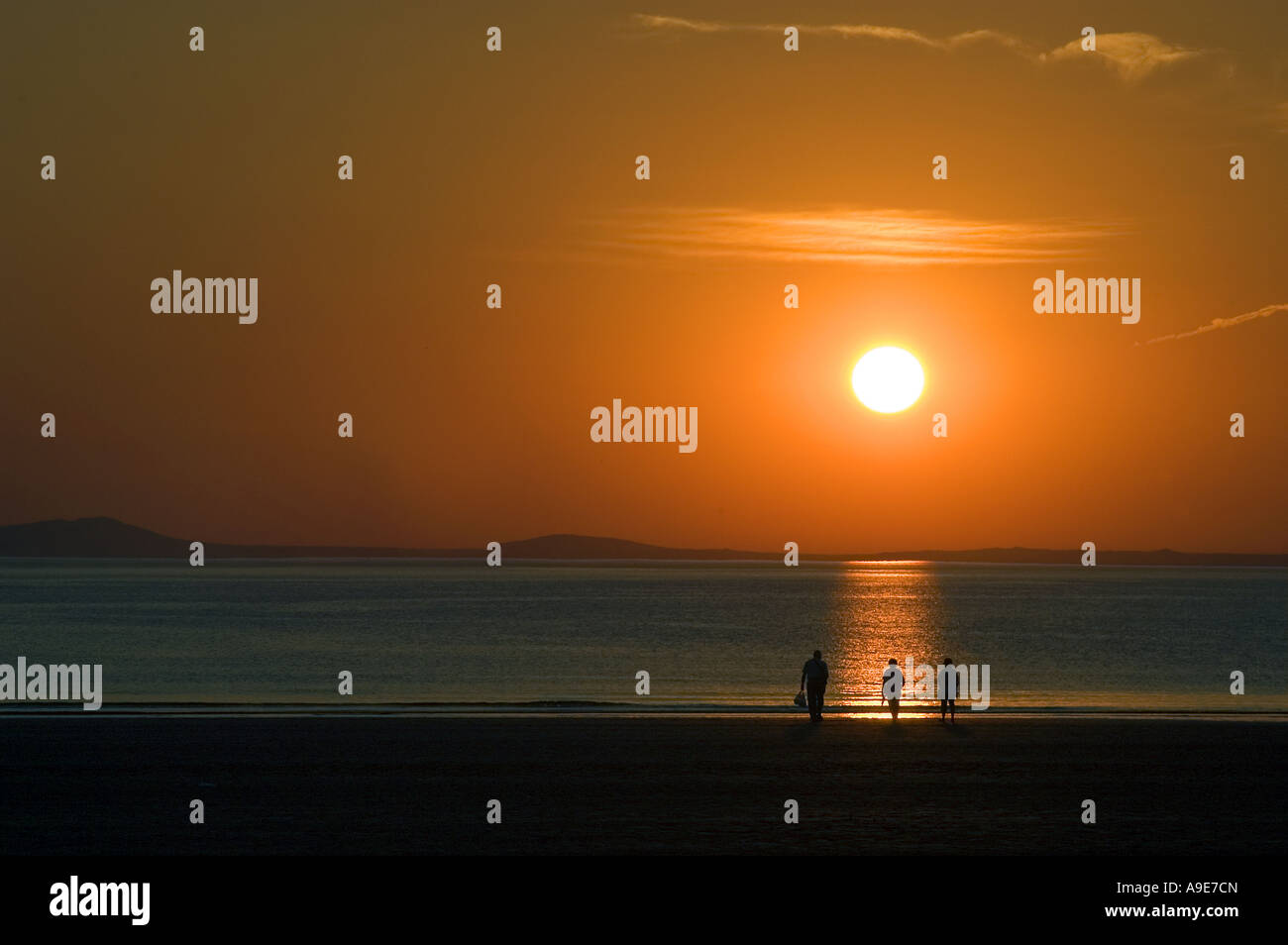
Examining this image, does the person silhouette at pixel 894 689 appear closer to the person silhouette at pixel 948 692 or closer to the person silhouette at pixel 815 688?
the person silhouette at pixel 948 692

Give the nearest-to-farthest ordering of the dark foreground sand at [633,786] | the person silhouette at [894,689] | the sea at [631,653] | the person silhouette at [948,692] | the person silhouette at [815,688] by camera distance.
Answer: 1. the dark foreground sand at [633,786]
2. the person silhouette at [948,692]
3. the person silhouette at [815,688]
4. the person silhouette at [894,689]
5. the sea at [631,653]

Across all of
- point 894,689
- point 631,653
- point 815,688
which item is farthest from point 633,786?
point 631,653

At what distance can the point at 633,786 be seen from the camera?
23.3 m

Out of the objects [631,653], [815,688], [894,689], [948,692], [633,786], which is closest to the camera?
[633,786]

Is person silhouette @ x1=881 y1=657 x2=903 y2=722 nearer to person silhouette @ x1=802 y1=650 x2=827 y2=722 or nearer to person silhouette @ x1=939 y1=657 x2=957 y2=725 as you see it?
person silhouette @ x1=939 y1=657 x2=957 y2=725

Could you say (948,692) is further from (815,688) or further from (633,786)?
(633,786)

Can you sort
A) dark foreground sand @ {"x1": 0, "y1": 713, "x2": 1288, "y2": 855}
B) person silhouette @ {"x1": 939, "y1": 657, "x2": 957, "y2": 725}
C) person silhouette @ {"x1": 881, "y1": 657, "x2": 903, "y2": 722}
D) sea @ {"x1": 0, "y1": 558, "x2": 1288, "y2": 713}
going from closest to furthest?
dark foreground sand @ {"x1": 0, "y1": 713, "x2": 1288, "y2": 855}
person silhouette @ {"x1": 939, "y1": 657, "x2": 957, "y2": 725}
person silhouette @ {"x1": 881, "y1": 657, "x2": 903, "y2": 722}
sea @ {"x1": 0, "y1": 558, "x2": 1288, "y2": 713}

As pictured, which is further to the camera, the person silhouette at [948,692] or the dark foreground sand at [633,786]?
the person silhouette at [948,692]

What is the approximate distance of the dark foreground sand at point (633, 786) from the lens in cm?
1875

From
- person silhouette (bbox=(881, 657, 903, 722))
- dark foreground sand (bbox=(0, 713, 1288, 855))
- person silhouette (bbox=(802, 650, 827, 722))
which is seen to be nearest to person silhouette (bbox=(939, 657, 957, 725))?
dark foreground sand (bbox=(0, 713, 1288, 855))

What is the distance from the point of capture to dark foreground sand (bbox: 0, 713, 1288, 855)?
18750mm

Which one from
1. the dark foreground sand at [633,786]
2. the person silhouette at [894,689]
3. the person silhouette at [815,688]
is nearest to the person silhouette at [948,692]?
the dark foreground sand at [633,786]
